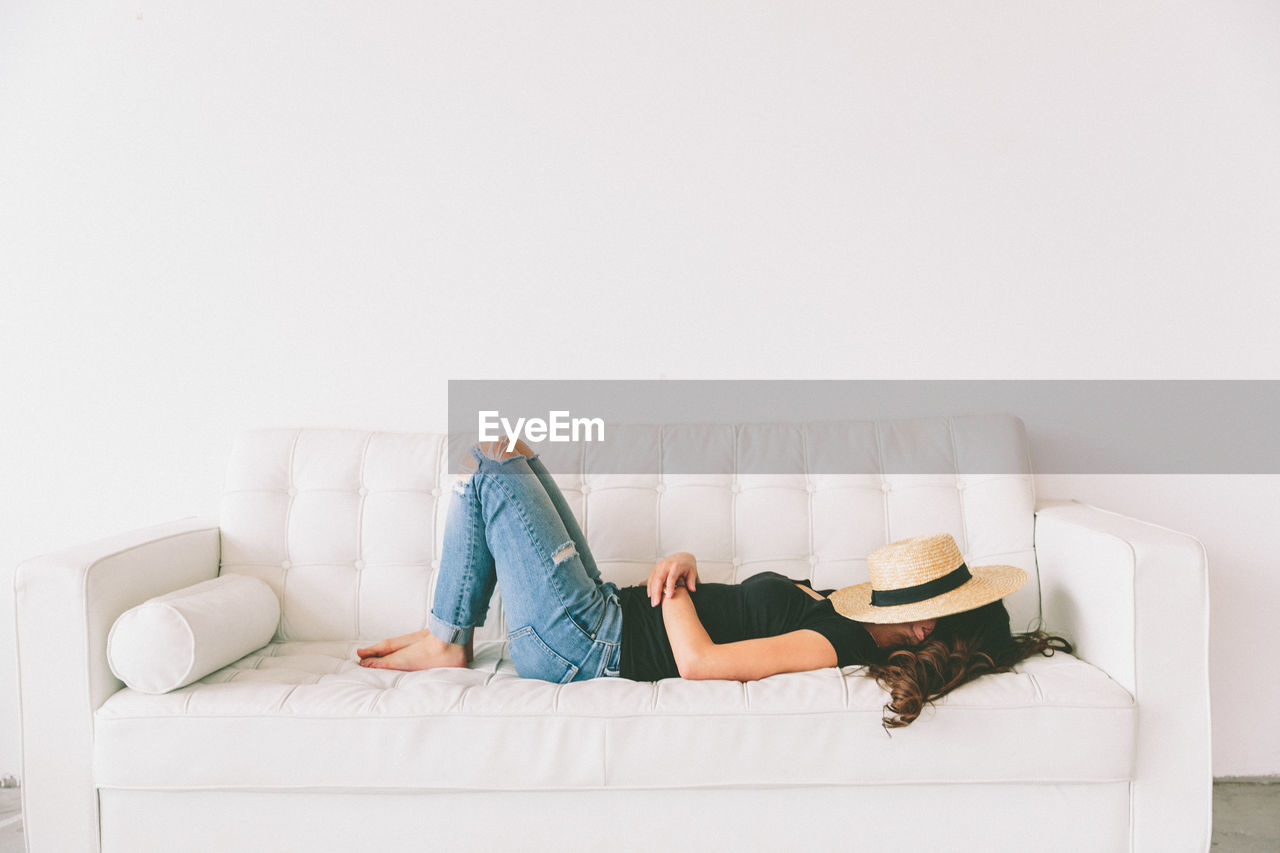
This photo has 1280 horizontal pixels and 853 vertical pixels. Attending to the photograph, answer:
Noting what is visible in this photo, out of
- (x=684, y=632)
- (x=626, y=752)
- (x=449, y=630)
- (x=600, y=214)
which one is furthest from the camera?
(x=600, y=214)

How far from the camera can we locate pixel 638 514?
76.4 inches

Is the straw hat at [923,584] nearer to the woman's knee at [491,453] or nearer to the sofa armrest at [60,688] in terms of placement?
the woman's knee at [491,453]

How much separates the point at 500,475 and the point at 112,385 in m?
1.35

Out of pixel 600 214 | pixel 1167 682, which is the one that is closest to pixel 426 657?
pixel 600 214

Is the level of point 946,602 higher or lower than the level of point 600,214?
lower

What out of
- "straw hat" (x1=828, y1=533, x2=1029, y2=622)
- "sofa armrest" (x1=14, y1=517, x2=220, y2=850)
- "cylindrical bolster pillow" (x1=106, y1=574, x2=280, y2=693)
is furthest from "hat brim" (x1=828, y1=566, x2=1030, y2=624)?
"sofa armrest" (x1=14, y1=517, x2=220, y2=850)

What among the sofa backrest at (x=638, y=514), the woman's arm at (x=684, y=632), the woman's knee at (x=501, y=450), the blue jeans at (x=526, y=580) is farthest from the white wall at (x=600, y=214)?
the woman's arm at (x=684, y=632)

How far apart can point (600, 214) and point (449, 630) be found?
1198 millimetres

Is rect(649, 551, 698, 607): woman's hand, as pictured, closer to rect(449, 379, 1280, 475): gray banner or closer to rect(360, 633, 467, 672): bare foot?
rect(360, 633, 467, 672): bare foot

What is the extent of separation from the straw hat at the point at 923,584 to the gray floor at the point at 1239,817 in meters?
0.89

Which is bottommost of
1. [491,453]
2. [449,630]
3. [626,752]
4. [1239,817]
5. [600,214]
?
[1239,817]

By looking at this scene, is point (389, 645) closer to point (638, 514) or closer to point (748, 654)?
Result: point (638, 514)

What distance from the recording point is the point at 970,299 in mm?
2199

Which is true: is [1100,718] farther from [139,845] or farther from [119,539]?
[119,539]
